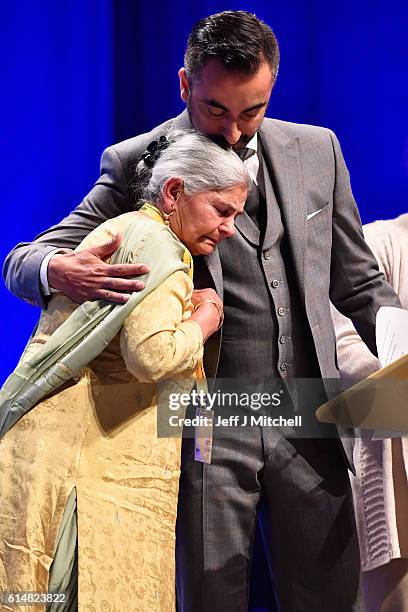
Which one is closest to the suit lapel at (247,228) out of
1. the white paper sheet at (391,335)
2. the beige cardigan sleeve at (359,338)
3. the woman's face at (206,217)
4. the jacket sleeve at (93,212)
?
the woman's face at (206,217)

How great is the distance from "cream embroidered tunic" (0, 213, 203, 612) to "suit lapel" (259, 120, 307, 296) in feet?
1.14

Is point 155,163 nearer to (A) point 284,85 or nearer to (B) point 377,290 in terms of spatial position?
(B) point 377,290

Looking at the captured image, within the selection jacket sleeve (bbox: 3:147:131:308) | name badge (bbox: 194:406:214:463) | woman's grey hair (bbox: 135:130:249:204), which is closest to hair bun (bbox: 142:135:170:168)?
woman's grey hair (bbox: 135:130:249:204)

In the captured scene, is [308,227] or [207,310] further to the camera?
[308,227]

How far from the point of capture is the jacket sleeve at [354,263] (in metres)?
2.23

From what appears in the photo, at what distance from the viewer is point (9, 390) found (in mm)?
1873

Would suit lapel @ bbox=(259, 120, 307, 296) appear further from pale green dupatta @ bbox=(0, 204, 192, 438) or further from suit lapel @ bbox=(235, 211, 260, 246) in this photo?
pale green dupatta @ bbox=(0, 204, 192, 438)

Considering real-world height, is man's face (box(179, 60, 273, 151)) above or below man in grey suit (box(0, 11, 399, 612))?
above

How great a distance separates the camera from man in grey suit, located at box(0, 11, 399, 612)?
204 centimetres

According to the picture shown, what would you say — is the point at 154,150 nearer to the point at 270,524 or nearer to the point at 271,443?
the point at 271,443

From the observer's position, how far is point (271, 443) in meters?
2.11

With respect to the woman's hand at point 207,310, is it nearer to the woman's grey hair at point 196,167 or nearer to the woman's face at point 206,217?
the woman's face at point 206,217

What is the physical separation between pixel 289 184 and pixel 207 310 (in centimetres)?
40

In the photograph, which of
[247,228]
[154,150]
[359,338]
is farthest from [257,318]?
[359,338]
